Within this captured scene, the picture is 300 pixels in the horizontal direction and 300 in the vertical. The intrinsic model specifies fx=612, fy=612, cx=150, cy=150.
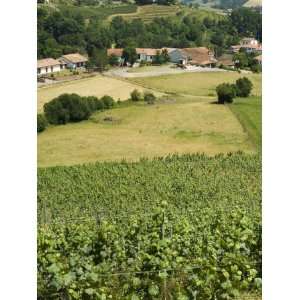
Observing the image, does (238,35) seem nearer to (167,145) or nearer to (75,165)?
(167,145)

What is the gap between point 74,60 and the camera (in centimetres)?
739

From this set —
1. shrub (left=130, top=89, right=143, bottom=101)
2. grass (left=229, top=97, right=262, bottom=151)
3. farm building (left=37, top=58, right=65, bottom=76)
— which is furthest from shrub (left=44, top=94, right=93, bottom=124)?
grass (left=229, top=97, right=262, bottom=151)

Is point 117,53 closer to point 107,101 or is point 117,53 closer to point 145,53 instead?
point 145,53

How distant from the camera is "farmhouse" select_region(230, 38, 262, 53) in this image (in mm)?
7821

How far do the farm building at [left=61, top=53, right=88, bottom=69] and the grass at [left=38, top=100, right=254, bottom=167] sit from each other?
2.37 feet

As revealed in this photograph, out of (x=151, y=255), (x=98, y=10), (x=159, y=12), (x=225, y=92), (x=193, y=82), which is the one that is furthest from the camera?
(x=225, y=92)

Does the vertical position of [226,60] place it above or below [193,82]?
above

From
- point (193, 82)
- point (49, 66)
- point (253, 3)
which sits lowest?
point (193, 82)

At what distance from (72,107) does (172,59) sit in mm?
1392

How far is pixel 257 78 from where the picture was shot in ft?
26.6

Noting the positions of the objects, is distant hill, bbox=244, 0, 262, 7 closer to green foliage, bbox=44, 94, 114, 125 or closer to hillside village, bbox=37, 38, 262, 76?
hillside village, bbox=37, 38, 262, 76

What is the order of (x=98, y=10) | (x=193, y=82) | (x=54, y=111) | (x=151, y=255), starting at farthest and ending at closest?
1. (x=193, y=82)
2. (x=98, y=10)
3. (x=54, y=111)
4. (x=151, y=255)

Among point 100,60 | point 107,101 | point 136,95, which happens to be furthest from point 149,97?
point 100,60
